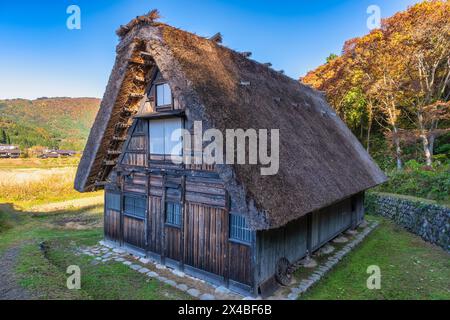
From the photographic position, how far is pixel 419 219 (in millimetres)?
10766

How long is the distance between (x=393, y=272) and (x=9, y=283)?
32.2ft

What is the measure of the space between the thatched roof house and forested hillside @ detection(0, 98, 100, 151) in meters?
60.2

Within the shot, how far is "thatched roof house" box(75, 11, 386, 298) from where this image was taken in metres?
5.26

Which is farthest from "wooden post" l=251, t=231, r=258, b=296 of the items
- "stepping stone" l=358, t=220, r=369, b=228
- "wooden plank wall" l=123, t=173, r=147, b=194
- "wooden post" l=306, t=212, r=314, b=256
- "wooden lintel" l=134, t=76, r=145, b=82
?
"stepping stone" l=358, t=220, r=369, b=228

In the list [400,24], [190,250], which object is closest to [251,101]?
[190,250]

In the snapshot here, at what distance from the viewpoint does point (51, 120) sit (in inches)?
2990

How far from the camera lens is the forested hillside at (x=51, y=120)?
59344 mm

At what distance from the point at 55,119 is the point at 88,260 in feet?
275

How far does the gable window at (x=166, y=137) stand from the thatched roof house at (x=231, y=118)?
0.38 m

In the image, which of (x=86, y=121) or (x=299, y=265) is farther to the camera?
(x=86, y=121)

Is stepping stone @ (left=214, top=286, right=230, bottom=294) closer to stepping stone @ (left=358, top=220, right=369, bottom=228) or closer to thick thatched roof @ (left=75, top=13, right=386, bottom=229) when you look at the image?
thick thatched roof @ (left=75, top=13, right=386, bottom=229)

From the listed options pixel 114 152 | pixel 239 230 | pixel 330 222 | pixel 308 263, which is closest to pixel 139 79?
pixel 114 152

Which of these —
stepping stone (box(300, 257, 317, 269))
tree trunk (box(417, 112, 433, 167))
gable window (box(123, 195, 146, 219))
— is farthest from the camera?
tree trunk (box(417, 112, 433, 167))
